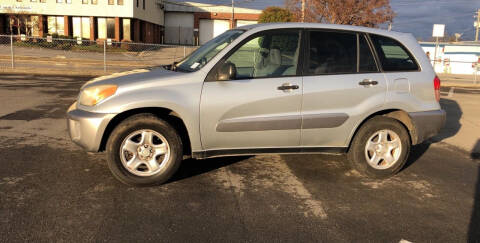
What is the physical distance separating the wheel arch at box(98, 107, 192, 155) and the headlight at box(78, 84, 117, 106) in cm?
25

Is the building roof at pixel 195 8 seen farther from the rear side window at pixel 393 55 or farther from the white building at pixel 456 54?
the rear side window at pixel 393 55

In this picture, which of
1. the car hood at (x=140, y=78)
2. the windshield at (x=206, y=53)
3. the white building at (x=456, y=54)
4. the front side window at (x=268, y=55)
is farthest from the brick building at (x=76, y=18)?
the front side window at (x=268, y=55)

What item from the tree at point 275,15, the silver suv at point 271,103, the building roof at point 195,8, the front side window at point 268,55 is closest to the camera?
the silver suv at point 271,103

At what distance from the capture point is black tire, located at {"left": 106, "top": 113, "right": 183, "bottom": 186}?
14.2ft

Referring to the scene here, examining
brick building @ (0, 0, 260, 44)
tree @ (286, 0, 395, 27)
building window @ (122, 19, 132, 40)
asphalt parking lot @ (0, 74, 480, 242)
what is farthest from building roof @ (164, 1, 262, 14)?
asphalt parking lot @ (0, 74, 480, 242)

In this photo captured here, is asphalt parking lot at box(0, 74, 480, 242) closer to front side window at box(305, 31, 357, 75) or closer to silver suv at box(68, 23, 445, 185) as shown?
silver suv at box(68, 23, 445, 185)

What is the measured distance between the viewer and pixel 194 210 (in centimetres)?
395

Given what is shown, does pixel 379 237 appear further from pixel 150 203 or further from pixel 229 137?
pixel 150 203

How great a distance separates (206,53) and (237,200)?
1.89m

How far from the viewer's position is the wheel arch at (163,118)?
4.45 metres

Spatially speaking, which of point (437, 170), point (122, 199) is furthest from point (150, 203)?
point (437, 170)

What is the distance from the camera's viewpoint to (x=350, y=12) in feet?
109

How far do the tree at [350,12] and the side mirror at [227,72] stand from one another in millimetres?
29928

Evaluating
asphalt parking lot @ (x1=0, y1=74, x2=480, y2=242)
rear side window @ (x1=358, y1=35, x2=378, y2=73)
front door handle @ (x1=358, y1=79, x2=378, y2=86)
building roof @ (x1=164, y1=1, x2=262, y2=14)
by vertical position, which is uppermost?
building roof @ (x1=164, y1=1, x2=262, y2=14)
